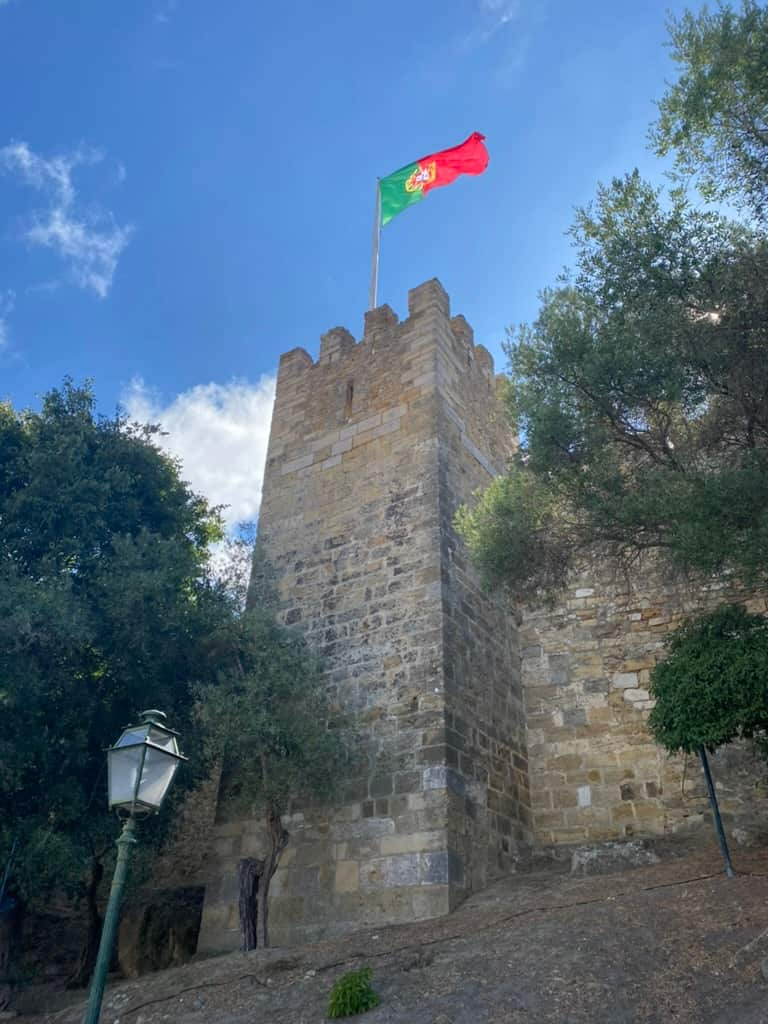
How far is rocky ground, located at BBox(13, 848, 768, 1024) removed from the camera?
16.7ft

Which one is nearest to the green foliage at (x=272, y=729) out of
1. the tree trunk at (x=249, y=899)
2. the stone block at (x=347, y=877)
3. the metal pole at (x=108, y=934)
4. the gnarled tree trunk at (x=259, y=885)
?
the gnarled tree trunk at (x=259, y=885)

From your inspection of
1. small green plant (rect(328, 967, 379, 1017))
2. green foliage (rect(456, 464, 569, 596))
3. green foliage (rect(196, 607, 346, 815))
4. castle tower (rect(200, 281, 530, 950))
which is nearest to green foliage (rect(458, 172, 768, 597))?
green foliage (rect(456, 464, 569, 596))

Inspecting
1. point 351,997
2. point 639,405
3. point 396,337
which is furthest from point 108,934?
point 396,337

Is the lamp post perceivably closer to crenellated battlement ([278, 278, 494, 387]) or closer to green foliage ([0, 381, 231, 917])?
green foliage ([0, 381, 231, 917])

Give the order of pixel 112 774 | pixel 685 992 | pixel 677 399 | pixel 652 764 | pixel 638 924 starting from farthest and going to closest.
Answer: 1. pixel 652 764
2. pixel 677 399
3. pixel 638 924
4. pixel 112 774
5. pixel 685 992

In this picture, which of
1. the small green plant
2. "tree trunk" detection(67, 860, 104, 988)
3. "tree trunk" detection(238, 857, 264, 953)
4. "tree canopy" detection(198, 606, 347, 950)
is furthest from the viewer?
"tree trunk" detection(67, 860, 104, 988)

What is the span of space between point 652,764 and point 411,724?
305cm

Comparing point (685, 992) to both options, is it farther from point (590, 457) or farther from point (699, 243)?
point (699, 243)

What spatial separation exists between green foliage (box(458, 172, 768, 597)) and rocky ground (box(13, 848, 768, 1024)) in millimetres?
2814

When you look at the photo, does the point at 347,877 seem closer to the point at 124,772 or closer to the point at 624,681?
the point at 124,772

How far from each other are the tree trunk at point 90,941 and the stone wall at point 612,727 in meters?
5.31

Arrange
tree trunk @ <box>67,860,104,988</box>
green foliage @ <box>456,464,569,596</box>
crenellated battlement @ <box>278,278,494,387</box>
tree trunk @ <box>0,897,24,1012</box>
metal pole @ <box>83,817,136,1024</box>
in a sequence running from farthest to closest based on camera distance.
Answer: crenellated battlement @ <box>278,278,494,387</box>
tree trunk @ <box>67,860,104,988</box>
green foliage @ <box>456,464,569,596</box>
tree trunk @ <box>0,897,24,1012</box>
metal pole @ <box>83,817,136,1024</box>

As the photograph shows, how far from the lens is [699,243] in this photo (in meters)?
8.34

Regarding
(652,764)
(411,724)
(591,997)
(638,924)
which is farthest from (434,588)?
(591,997)
